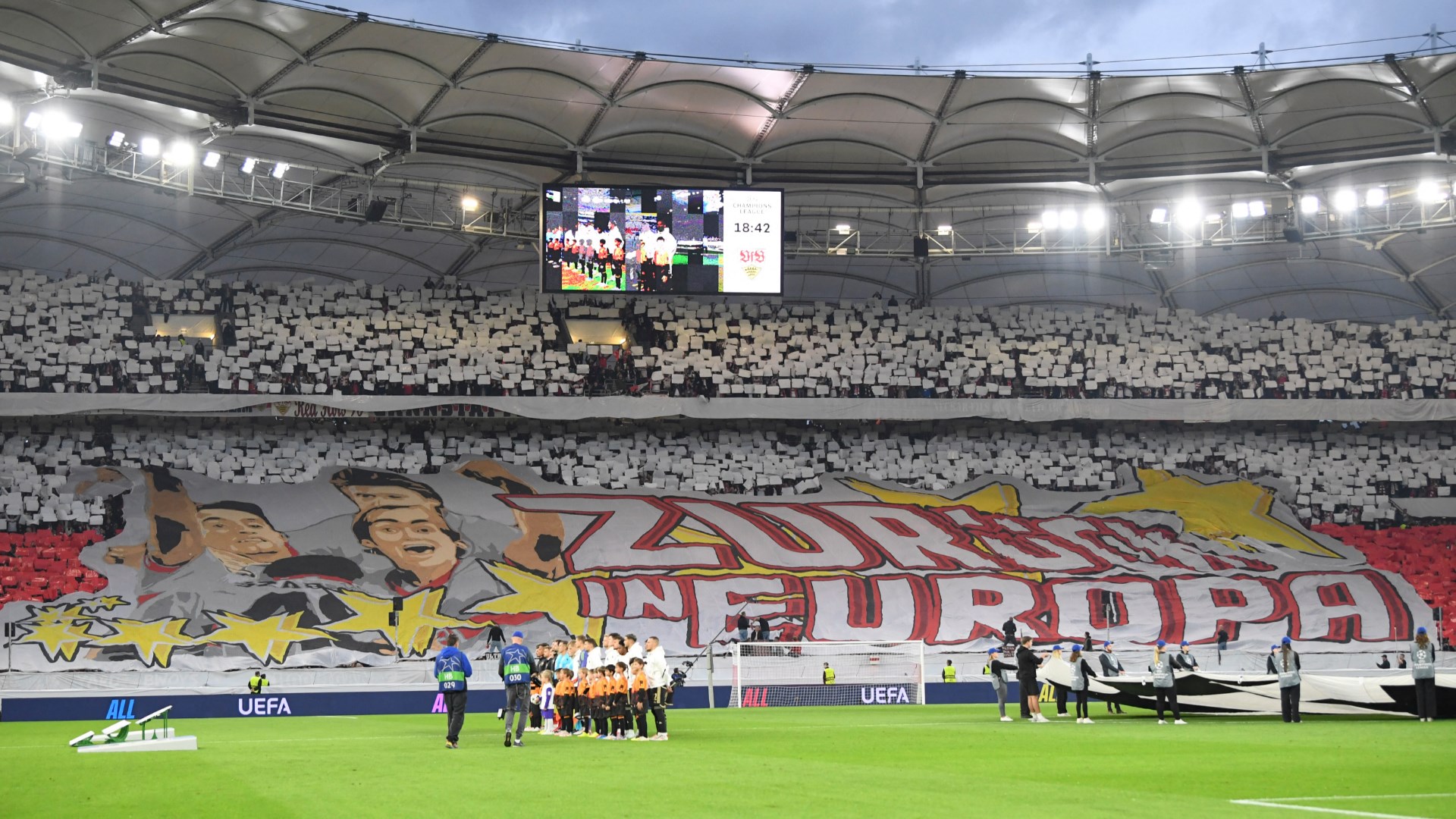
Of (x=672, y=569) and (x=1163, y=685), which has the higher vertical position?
(x=672, y=569)

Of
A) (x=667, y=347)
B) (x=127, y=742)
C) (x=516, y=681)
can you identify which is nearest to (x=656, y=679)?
(x=516, y=681)

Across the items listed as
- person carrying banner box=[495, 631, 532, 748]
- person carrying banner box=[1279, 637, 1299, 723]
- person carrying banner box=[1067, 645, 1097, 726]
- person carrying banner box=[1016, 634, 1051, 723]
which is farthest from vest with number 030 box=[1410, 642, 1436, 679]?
person carrying banner box=[495, 631, 532, 748]

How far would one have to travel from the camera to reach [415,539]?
4006 centimetres

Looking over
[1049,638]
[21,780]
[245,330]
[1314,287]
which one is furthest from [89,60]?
[1314,287]

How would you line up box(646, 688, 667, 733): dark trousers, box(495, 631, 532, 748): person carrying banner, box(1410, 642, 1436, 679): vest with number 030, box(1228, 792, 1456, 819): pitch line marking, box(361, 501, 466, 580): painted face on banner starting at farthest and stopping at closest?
box(361, 501, 466, 580): painted face on banner, box(1410, 642, 1436, 679): vest with number 030, box(646, 688, 667, 733): dark trousers, box(495, 631, 532, 748): person carrying banner, box(1228, 792, 1456, 819): pitch line marking

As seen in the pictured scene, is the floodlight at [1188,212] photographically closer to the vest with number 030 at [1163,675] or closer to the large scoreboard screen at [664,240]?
the large scoreboard screen at [664,240]

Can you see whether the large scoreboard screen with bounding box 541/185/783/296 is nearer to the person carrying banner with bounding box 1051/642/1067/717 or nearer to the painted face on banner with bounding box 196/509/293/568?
the painted face on banner with bounding box 196/509/293/568

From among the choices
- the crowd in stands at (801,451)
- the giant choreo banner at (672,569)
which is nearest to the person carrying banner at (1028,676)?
the giant choreo banner at (672,569)

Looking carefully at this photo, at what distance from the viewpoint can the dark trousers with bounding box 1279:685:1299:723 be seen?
21.5m

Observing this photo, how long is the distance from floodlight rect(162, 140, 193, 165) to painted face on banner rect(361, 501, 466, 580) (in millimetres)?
11840

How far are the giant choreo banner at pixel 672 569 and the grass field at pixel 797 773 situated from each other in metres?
14.7

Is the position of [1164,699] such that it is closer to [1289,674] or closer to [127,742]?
[1289,674]

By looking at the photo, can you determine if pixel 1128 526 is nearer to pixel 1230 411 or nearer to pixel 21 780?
pixel 1230 411

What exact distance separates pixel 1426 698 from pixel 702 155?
977 inches
